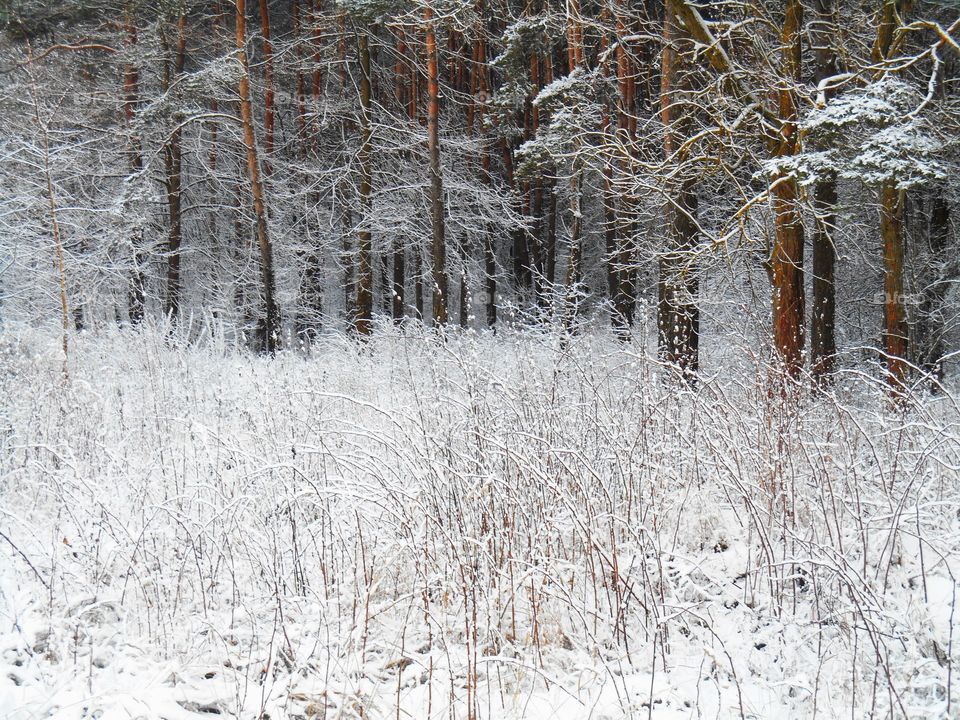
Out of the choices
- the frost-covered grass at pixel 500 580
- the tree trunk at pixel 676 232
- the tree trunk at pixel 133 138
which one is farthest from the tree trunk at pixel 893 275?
the tree trunk at pixel 133 138

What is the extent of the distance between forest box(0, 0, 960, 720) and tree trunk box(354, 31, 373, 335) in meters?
0.11

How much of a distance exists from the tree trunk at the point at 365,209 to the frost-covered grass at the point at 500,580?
9.60m

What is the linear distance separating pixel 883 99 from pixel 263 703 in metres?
7.27

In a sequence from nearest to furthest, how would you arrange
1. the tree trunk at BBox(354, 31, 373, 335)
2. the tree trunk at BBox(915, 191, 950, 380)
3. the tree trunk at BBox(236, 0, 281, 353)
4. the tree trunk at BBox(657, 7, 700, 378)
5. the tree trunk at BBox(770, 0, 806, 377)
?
1. the tree trunk at BBox(770, 0, 806, 377)
2. the tree trunk at BBox(657, 7, 700, 378)
3. the tree trunk at BBox(915, 191, 950, 380)
4. the tree trunk at BBox(236, 0, 281, 353)
5. the tree trunk at BBox(354, 31, 373, 335)

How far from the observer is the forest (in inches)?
106

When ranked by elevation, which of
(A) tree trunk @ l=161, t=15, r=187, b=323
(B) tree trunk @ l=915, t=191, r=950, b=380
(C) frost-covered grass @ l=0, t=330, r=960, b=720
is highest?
(A) tree trunk @ l=161, t=15, r=187, b=323

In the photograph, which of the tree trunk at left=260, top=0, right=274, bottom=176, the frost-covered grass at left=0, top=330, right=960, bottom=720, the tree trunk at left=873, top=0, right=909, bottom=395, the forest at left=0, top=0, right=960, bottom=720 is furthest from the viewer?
the tree trunk at left=260, top=0, right=274, bottom=176

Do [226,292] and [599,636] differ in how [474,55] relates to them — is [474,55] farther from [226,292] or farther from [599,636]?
[599,636]

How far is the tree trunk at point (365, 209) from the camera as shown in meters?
14.3

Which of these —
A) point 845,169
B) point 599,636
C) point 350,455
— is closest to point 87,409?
point 350,455

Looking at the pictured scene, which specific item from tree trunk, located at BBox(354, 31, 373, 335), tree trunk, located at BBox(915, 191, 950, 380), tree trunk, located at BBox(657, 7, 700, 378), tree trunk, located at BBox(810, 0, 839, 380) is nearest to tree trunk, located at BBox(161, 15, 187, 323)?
tree trunk, located at BBox(354, 31, 373, 335)

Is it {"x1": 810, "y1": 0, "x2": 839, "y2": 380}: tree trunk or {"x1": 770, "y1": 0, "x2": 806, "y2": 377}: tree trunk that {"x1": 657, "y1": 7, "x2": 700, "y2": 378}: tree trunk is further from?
{"x1": 810, "y1": 0, "x2": 839, "y2": 380}: tree trunk

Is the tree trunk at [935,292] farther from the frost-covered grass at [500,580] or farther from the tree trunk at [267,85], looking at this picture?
the tree trunk at [267,85]

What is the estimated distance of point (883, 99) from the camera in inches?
254
